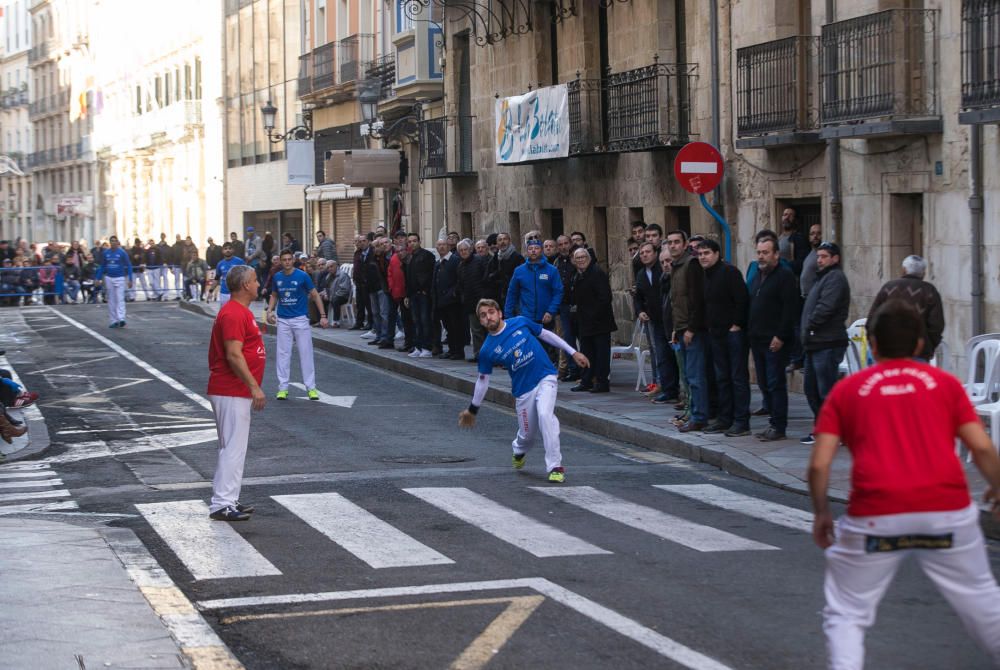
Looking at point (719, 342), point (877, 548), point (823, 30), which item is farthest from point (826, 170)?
point (877, 548)

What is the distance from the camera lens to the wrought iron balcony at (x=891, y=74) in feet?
52.0

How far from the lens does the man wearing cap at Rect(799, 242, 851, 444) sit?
13086 millimetres

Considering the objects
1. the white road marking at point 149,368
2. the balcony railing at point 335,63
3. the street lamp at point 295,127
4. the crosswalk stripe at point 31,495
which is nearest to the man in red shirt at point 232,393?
the crosswalk stripe at point 31,495

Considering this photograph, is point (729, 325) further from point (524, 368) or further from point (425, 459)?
point (425, 459)

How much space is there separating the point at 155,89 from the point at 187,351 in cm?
4127

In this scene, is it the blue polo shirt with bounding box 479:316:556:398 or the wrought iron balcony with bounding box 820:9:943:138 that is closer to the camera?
the blue polo shirt with bounding box 479:316:556:398

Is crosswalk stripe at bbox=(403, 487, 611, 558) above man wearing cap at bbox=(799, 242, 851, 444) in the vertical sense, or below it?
below

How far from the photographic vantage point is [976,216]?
15.3 metres

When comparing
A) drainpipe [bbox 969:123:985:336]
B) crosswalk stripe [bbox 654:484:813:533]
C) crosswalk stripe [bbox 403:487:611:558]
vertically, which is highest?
drainpipe [bbox 969:123:985:336]

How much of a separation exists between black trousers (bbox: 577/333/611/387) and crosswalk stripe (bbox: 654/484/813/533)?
234 inches

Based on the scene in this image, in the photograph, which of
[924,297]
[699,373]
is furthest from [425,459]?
[924,297]

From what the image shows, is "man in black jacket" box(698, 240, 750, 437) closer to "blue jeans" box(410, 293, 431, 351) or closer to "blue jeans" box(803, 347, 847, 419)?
"blue jeans" box(803, 347, 847, 419)

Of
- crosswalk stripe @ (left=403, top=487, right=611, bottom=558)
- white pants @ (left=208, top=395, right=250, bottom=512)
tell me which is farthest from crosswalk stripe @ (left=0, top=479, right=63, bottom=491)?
crosswalk stripe @ (left=403, top=487, right=611, bottom=558)

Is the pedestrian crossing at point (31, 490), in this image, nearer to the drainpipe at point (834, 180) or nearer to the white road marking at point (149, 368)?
the white road marking at point (149, 368)
